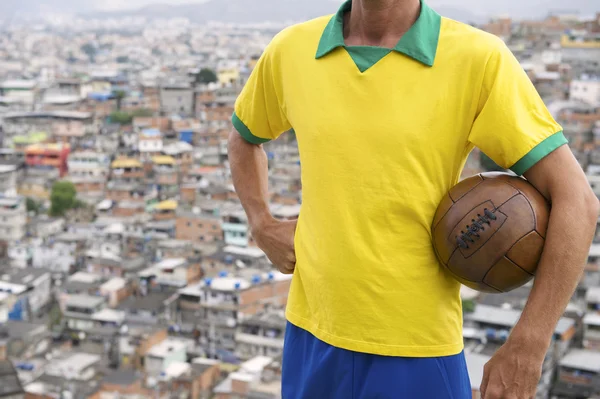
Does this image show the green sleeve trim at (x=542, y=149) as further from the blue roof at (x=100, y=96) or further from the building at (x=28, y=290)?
the blue roof at (x=100, y=96)

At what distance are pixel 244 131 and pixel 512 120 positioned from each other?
1.70ft

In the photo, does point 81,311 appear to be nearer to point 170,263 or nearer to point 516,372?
point 170,263

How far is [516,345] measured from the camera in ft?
4.02

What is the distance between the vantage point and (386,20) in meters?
1.33

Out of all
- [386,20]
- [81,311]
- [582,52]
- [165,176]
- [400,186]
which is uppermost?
[386,20]

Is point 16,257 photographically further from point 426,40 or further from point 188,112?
point 426,40

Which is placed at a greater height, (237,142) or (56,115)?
(237,142)

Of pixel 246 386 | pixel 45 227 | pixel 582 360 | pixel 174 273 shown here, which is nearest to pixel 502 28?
pixel 45 227

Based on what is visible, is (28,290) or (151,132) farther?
(151,132)

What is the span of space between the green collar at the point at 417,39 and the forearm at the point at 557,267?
26cm

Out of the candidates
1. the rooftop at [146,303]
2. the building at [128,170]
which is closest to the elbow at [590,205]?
the rooftop at [146,303]

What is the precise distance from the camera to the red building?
970 inches

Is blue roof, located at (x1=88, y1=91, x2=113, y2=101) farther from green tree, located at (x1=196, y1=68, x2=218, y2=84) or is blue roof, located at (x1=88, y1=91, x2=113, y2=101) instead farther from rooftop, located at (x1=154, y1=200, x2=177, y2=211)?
rooftop, located at (x1=154, y1=200, x2=177, y2=211)

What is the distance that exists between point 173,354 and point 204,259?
2.98 m
